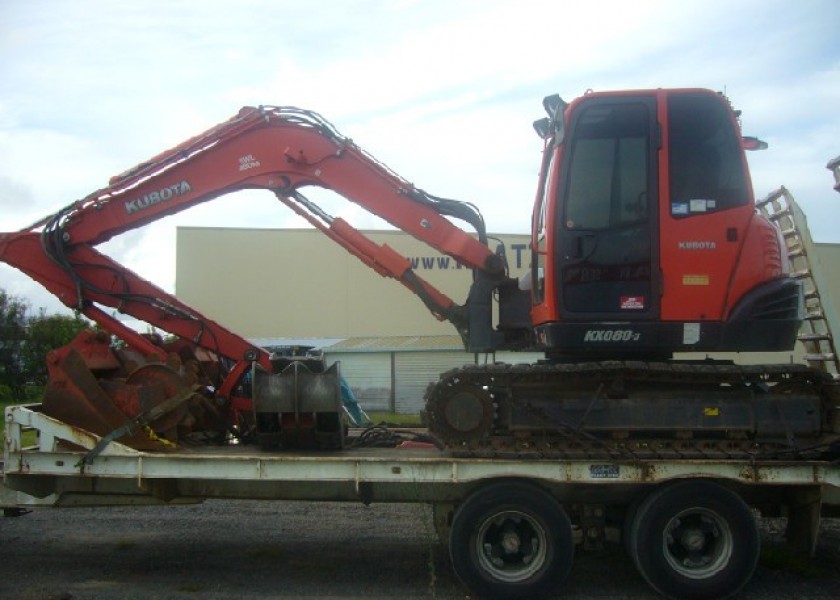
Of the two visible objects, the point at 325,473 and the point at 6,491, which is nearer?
the point at 325,473

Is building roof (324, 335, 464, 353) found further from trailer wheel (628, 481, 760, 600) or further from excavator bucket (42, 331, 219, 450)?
trailer wheel (628, 481, 760, 600)

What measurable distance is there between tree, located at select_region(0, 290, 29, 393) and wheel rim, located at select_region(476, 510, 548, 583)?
24.4 m

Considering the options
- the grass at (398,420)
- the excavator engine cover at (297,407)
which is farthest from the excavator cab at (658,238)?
the grass at (398,420)

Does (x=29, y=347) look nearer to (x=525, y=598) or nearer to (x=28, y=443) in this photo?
(x=28, y=443)

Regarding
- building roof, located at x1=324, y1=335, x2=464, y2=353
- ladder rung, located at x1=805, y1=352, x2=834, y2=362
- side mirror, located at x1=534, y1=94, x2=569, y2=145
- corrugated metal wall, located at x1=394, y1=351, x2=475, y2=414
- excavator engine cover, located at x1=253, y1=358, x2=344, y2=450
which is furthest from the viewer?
building roof, located at x1=324, y1=335, x2=464, y2=353

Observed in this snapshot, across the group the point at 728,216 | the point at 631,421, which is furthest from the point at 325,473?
the point at 728,216

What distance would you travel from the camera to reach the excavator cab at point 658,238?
6512 millimetres

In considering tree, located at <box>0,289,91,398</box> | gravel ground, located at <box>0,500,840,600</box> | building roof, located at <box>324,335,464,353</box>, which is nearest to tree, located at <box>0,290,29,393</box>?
tree, located at <box>0,289,91,398</box>

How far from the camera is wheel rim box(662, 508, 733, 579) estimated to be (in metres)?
6.41

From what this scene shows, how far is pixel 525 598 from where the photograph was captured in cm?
638

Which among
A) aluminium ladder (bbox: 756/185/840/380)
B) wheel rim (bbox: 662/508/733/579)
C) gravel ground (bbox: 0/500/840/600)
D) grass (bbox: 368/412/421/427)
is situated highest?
aluminium ladder (bbox: 756/185/840/380)

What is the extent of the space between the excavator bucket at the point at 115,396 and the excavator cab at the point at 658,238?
10.9ft

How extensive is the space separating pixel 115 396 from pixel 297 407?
1.62 m

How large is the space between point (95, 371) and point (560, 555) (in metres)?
4.33
